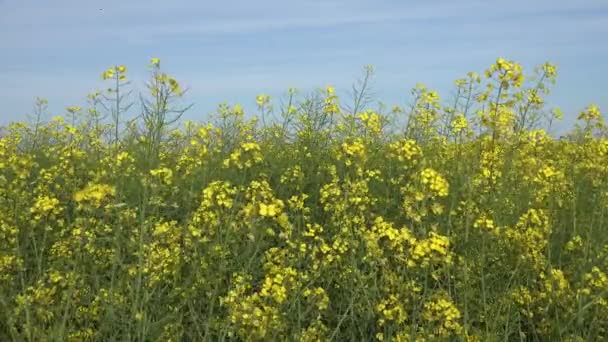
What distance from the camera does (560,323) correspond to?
3078 mm

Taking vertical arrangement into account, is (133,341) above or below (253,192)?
below

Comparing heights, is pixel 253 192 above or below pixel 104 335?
above

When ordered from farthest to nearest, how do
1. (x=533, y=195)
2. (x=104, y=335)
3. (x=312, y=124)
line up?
1. (x=312, y=124)
2. (x=533, y=195)
3. (x=104, y=335)

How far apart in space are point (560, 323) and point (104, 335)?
2271 mm

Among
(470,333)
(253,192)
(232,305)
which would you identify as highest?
(253,192)

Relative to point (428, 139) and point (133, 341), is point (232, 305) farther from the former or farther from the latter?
point (428, 139)

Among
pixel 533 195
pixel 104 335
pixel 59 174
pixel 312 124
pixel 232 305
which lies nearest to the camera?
pixel 232 305

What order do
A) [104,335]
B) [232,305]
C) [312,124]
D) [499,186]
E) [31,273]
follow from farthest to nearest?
1. [312,124]
2. [499,186]
3. [31,273]
4. [104,335]
5. [232,305]

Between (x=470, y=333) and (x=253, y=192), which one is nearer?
(x=470, y=333)

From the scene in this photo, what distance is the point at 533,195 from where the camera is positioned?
14.9ft

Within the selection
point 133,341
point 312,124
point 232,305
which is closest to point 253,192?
point 232,305

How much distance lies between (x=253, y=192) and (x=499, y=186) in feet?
6.40

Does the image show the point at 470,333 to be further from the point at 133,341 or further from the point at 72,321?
the point at 72,321

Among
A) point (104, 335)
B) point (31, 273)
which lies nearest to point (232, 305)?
point (104, 335)
